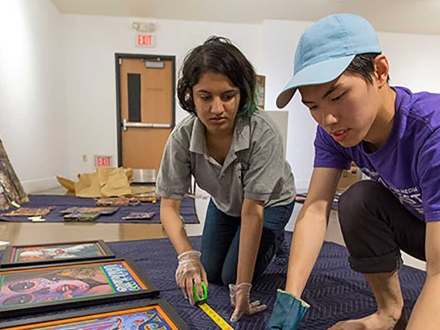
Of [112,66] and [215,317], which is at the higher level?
A: [112,66]

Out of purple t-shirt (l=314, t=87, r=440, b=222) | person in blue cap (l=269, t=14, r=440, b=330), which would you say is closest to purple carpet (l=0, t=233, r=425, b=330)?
person in blue cap (l=269, t=14, r=440, b=330)

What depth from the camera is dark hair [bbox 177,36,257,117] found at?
0.98 meters

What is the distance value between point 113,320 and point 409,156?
2.59 ft

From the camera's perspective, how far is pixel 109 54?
4.75 meters

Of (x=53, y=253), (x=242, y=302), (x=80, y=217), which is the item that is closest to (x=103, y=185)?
(x=80, y=217)

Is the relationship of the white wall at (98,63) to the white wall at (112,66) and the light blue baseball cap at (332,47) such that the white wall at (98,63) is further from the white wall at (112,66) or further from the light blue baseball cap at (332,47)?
the light blue baseball cap at (332,47)

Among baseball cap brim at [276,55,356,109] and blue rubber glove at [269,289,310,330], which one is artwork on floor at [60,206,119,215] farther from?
baseball cap brim at [276,55,356,109]

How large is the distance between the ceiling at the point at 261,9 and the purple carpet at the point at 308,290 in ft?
11.6

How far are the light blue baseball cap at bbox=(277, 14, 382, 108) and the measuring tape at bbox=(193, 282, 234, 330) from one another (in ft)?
2.11

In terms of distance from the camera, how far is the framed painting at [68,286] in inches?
38.5

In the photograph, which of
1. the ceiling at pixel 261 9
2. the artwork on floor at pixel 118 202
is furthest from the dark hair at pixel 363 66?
the ceiling at pixel 261 9

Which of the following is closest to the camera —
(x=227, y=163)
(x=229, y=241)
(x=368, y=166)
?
(x=368, y=166)

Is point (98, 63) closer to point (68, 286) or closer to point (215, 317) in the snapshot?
point (68, 286)

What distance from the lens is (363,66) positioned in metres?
0.60
